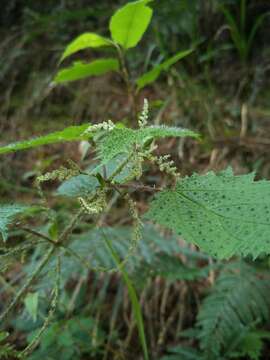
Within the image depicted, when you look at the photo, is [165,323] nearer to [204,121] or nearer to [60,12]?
[204,121]

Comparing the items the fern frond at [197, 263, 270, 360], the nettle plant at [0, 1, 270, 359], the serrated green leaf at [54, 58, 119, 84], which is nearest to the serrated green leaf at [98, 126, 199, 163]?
the nettle plant at [0, 1, 270, 359]

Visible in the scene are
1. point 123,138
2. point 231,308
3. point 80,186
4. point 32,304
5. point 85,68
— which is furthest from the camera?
point 231,308

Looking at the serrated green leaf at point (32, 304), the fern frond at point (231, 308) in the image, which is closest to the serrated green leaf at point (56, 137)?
the serrated green leaf at point (32, 304)

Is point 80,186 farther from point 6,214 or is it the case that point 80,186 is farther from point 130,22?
point 130,22

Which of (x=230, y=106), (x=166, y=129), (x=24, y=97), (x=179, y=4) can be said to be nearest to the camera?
(x=166, y=129)

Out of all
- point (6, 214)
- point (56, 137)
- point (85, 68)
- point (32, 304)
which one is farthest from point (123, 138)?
point (85, 68)

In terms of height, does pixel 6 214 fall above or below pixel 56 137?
below

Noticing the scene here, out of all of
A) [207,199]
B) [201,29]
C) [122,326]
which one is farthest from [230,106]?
[207,199]

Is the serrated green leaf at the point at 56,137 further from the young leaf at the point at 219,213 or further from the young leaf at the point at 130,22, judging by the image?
the young leaf at the point at 130,22
